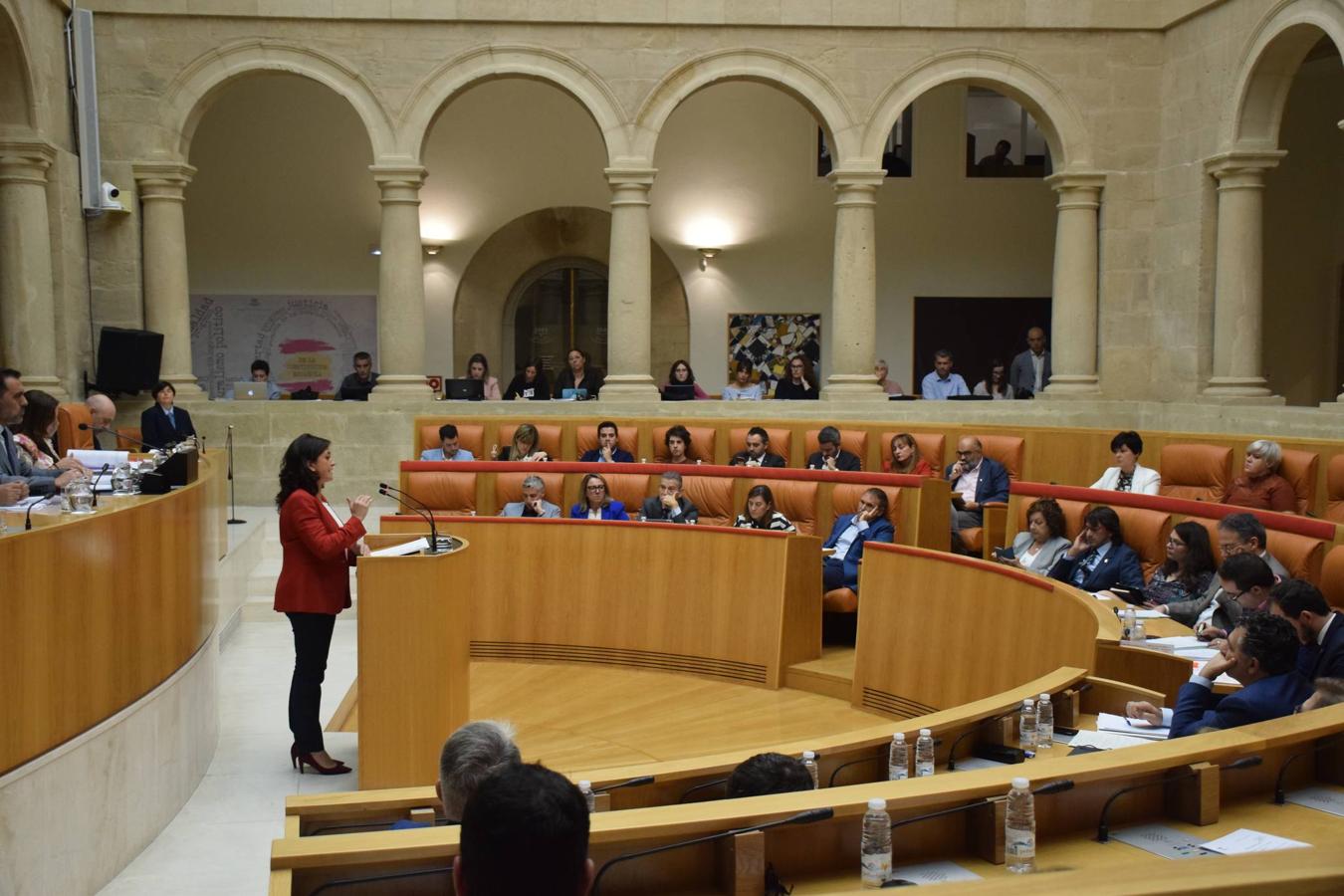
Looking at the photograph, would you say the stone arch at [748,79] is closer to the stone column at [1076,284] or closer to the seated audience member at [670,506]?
the stone column at [1076,284]

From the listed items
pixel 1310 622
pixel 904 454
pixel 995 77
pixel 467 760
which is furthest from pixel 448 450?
pixel 467 760

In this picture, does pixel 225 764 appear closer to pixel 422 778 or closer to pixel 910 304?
pixel 422 778

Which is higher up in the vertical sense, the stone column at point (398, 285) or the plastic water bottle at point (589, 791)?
the stone column at point (398, 285)

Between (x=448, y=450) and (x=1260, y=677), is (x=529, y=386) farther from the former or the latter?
(x=1260, y=677)

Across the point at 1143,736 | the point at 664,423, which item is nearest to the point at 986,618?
the point at 1143,736

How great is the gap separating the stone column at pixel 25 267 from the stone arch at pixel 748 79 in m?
4.83

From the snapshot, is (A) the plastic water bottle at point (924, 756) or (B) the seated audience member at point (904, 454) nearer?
(A) the plastic water bottle at point (924, 756)

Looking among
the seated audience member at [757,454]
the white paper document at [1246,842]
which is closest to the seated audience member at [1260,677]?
the white paper document at [1246,842]

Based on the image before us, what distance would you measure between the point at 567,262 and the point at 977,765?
465 inches

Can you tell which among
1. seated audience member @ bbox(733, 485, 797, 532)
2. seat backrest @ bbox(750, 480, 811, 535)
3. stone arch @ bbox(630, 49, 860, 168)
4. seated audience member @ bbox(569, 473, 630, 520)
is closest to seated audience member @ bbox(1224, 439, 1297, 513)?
seat backrest @ bbox(750, 480, 811, 535)

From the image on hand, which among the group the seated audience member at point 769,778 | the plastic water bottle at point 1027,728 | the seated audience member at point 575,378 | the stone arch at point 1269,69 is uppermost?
the stone arch at point 1269,69

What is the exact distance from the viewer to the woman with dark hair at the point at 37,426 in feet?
20.5

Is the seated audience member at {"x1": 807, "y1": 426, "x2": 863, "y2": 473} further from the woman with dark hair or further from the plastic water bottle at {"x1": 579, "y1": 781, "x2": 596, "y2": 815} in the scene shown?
the plastic water bottle at {"x1": 579, "y1": 781, "x2": 596, "y2": 815}

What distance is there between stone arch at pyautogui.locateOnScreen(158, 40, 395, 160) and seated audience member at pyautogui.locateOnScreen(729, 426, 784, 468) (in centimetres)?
434
